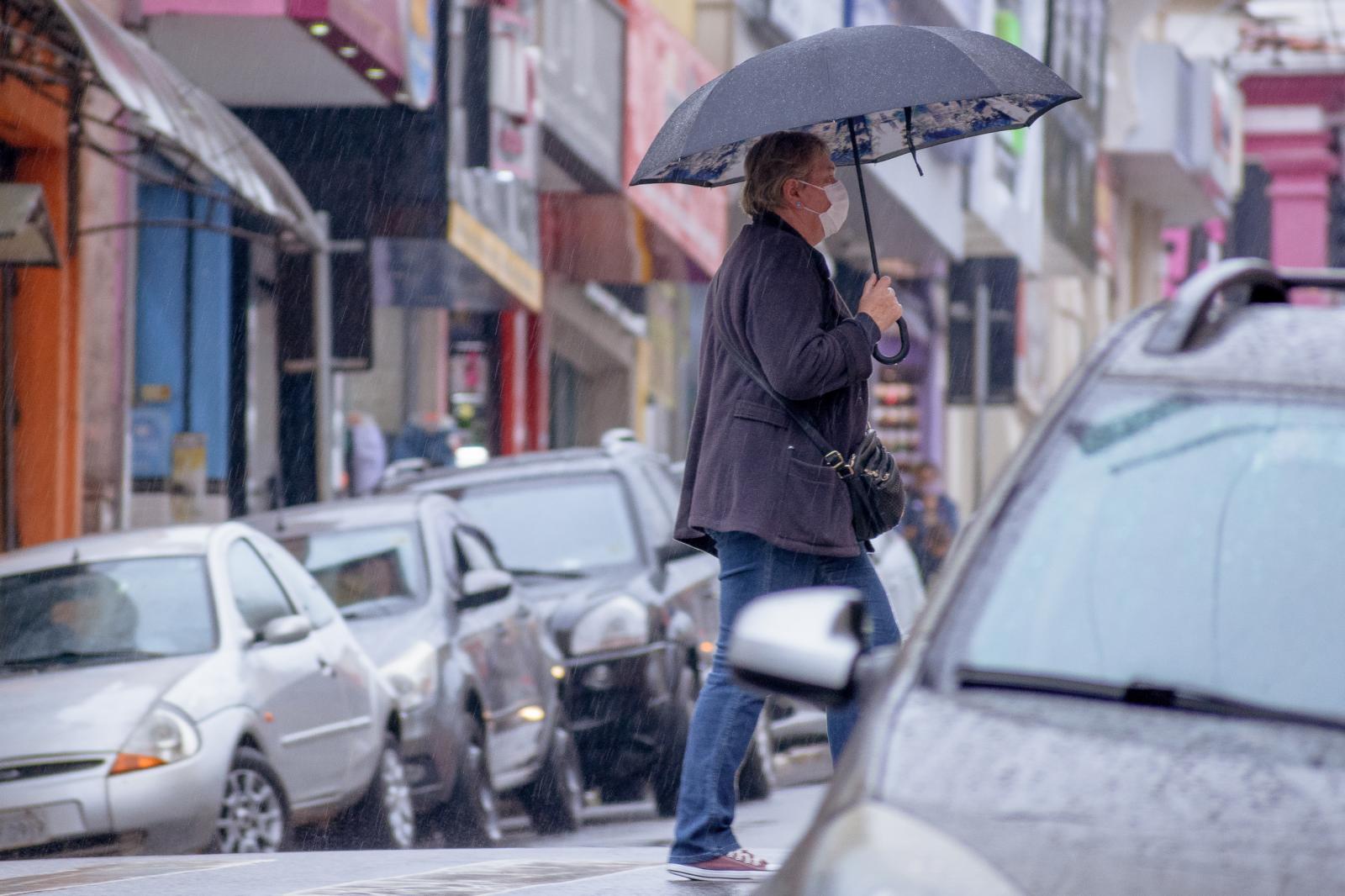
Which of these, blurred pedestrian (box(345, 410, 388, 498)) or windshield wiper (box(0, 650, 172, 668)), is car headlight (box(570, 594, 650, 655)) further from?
blurred pedestrian (box(345, 410, 388, 498))

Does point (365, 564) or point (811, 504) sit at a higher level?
point (811, 504)

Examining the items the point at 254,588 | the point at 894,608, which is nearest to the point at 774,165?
the point at 254,588

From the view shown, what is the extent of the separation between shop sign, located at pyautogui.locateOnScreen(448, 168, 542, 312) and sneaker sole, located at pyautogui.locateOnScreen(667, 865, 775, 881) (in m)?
13.0

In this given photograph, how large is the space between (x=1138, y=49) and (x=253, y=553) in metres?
38.7

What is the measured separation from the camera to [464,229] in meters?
19.4

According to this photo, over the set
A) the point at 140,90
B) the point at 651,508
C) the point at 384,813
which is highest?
the point at 140,90

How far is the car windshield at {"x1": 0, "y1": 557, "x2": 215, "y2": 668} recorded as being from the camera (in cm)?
977

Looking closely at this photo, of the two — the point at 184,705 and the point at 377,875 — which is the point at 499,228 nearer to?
the point at 184,705

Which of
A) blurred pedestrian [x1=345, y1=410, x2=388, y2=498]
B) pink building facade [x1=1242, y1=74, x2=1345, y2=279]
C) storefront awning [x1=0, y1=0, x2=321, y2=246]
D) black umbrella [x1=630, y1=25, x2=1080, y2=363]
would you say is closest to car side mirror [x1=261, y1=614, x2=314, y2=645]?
storefront awning [x1=0, y1=0, x2=321, y2=246]

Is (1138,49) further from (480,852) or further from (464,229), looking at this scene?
(480,852)

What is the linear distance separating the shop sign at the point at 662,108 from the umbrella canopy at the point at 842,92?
572 inches

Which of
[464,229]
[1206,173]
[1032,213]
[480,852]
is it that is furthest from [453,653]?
[1206,173]

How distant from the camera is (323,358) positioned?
60.3 feet

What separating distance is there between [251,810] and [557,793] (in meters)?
2.79
